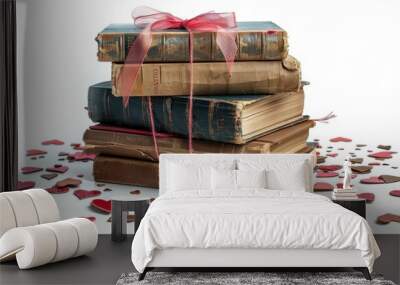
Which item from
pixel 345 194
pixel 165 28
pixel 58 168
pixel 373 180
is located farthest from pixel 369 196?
pixel 58 168

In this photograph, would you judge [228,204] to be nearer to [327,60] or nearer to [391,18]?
[327,60]

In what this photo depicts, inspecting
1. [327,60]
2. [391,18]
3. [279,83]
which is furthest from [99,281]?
[391,18]

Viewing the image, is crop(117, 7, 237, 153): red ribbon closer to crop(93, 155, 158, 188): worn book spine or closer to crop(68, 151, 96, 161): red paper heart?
crop(93, 155, 158, 188): worn book spine

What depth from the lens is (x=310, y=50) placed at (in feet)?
20.5

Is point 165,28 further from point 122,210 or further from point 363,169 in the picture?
point 363,169

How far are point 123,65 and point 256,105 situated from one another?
1.07m

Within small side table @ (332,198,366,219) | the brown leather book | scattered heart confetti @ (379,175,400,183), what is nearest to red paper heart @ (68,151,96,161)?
the brown leather book

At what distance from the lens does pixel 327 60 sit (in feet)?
20.6

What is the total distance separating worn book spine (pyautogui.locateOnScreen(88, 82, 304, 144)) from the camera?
18.9 ft

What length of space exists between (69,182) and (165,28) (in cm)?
145

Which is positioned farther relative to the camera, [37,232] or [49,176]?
[49,176]

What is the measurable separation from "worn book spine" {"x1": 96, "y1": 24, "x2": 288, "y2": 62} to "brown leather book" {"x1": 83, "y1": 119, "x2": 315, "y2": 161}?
1.91 feet

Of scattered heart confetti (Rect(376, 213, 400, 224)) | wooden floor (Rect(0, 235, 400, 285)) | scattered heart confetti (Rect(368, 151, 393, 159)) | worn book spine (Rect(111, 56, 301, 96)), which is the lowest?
wooden floor (Rect(0, 235, 400, 285))

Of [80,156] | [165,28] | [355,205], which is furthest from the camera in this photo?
[80,156]
